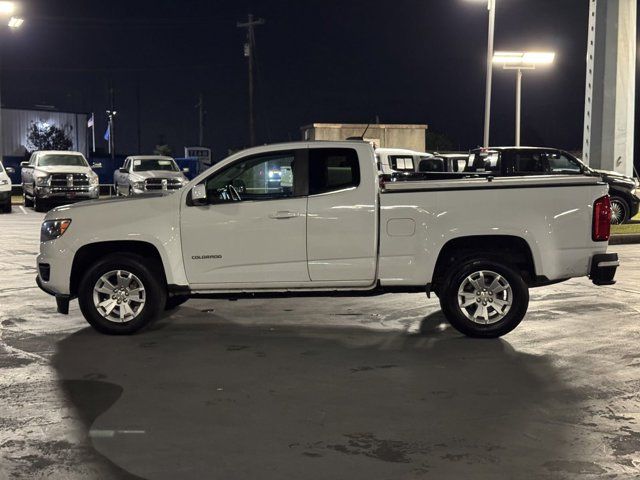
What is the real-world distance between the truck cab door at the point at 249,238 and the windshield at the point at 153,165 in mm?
21650

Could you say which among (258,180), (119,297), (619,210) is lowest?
(119,297)

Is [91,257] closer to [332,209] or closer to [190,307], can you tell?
[190,307]

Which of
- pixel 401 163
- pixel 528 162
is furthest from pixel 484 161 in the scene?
pixel 401 163

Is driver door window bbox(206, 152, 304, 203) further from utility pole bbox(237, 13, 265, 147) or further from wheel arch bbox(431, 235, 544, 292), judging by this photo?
utility pole bbox(237, 13, 265, 147)

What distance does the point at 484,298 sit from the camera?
8.53 m

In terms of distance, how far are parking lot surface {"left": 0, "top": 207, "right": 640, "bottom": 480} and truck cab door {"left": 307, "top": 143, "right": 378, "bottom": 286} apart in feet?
2.27

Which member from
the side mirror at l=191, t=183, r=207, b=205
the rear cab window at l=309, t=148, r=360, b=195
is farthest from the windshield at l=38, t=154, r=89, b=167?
the rear cab window at l=309, t=148, r=360, b=195

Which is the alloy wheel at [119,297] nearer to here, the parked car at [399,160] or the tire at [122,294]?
the tire at [122,294]

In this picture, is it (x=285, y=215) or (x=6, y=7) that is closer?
(x=285, y=215)

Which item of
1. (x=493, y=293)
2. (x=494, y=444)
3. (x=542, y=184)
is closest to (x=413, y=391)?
(x=494, y=444)

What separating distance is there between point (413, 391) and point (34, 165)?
24.6m

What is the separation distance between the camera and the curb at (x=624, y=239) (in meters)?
17.9

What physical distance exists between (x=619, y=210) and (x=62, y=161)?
18.5m

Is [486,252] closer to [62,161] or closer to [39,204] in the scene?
[39,204]
